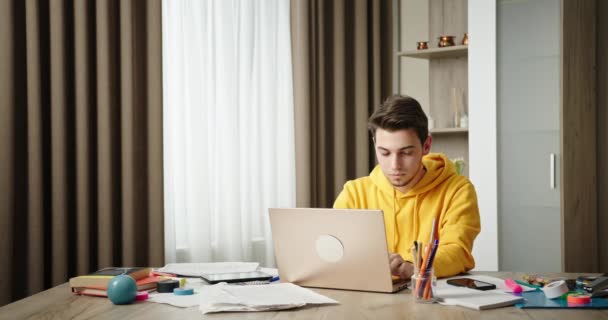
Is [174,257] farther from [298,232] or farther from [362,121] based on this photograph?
[298,232]

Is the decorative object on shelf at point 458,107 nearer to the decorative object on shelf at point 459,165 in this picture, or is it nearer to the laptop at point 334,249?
the decorative object on shelf at point 459,165

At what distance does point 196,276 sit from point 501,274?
2.87 ft

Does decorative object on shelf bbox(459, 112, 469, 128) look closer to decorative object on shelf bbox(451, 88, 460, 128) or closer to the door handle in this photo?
decorative object on shelf bbox(451, 88, 460, 128)

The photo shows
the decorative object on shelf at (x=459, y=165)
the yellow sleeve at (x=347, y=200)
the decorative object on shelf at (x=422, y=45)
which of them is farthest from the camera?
the decorative object on shelf at (x=422, y=45)

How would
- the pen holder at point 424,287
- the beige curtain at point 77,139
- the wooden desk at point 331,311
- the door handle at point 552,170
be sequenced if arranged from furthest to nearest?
the door handle at point 552,170 < the beige curtain at point 77,139 < the pen holder at point 424,287 < the wooden desk at point 331,311

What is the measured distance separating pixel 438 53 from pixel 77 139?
6.69 feet

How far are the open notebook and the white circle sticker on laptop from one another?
256 millimetres

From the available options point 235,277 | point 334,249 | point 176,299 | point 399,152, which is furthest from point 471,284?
point 176,299

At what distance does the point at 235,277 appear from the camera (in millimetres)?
1737

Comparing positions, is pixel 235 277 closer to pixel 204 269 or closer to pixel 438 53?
pixel 204 269

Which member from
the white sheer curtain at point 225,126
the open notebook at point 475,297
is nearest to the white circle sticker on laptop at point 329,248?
the open notebook at point 475,297

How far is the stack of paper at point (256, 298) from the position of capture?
139 cm

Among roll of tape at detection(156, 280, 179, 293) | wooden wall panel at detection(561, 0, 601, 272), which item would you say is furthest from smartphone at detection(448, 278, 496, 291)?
wooden wall panel at detection(561, 0, 601, 272)

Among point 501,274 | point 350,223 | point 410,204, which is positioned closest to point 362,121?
point 410,204
